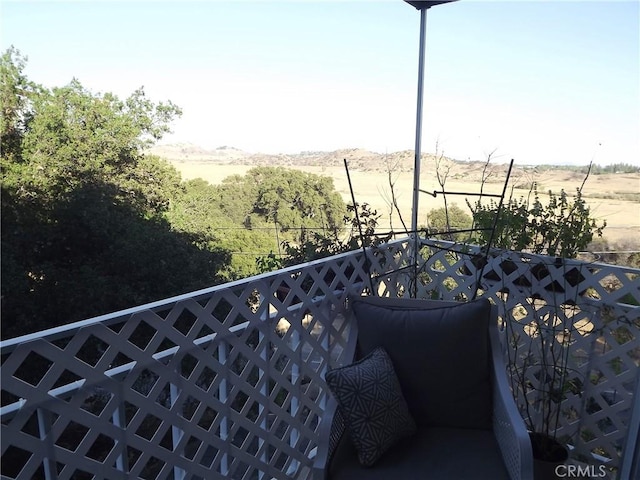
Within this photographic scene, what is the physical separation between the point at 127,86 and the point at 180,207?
5.03ft

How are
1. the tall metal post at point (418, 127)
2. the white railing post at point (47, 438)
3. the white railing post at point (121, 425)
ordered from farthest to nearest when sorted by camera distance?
the tall metal post at point (418, 127) < the white railing post at point (121, 425) < the white railing post at point (47, 438)

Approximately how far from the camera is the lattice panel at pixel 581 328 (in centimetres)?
218

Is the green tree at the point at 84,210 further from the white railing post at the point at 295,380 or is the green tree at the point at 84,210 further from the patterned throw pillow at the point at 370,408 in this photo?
the patterned throw pillow at the point at 370,408

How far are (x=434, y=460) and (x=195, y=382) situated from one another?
0.88 m

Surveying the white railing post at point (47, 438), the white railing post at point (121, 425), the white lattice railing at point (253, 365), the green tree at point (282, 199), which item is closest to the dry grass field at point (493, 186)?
the white lattice railing at point (253, 365)

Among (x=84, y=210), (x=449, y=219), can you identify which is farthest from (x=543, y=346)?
(x=84, y=210)

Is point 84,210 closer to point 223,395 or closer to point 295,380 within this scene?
point 295,380

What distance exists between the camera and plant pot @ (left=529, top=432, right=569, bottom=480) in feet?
6.58

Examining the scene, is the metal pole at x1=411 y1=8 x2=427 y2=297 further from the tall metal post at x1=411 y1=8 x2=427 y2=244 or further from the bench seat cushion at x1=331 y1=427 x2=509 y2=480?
the bench seat cushion at x1=331 y1=427 x2=509 y2=480

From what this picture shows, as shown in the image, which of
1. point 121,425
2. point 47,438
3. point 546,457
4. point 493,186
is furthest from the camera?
point 493,186

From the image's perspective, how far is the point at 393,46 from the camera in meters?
3.89

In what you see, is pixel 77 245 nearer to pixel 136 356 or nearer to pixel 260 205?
pixel 260 205

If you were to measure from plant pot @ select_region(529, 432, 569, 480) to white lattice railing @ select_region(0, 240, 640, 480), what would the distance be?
367mm

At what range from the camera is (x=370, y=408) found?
1.64 m
